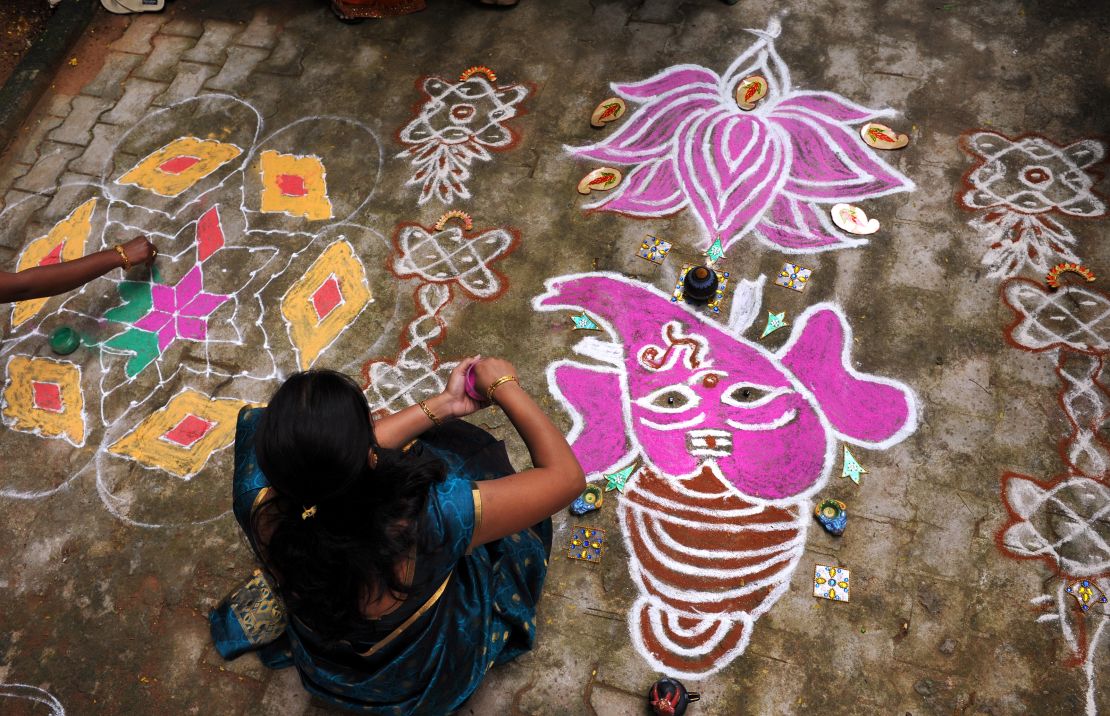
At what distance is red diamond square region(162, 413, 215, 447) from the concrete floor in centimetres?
3

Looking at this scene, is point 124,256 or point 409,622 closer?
point 409,622

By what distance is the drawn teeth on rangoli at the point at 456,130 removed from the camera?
179 inches

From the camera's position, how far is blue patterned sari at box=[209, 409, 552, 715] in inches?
87.8

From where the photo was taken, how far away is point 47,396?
161 inches

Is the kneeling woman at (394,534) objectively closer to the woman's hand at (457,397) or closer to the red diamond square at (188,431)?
the woman's hand at (457,397)

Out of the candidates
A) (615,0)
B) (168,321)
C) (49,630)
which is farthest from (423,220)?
(49,630)

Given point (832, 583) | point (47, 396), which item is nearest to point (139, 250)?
point (47, 396)

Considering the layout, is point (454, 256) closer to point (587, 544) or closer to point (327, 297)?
point (327, 297)

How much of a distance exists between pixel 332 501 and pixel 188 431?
7.81ft

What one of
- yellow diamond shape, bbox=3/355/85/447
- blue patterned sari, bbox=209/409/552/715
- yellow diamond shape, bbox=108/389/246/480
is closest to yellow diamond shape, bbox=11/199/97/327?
yellow diamond shape, bbox=3/355/85/447

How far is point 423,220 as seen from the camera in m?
4.41

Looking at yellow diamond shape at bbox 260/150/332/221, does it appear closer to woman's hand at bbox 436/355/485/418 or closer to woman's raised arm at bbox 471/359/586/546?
woman's hand at bbox 436/355/485/418

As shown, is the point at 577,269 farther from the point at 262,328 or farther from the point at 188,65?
the point at 188,65

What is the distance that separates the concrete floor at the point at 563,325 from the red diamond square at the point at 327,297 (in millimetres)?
78
